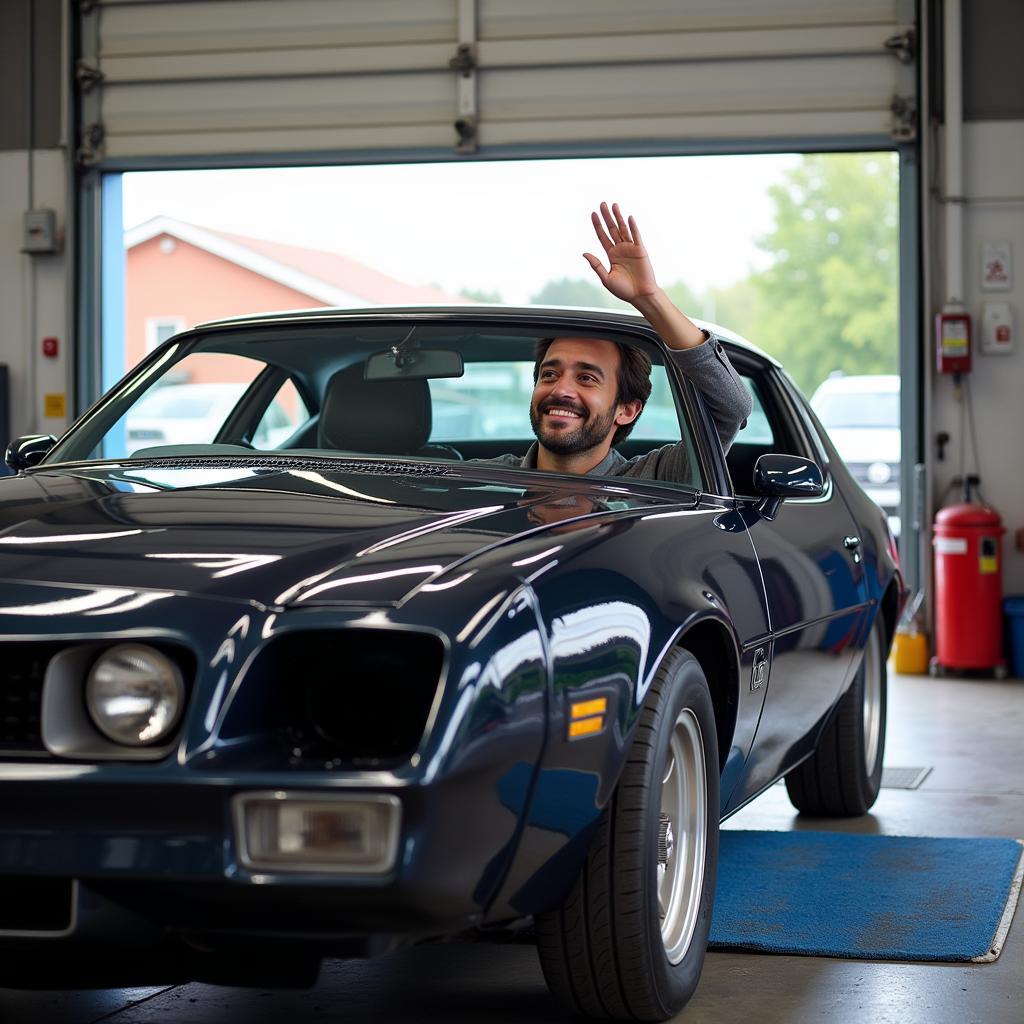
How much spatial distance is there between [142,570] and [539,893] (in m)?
0.72

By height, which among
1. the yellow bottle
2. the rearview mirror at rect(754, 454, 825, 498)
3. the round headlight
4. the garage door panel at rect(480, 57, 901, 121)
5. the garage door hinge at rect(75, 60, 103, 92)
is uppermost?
the garage door hinge at rect(75, 60, 103, 92)

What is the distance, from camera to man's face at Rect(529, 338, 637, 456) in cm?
365

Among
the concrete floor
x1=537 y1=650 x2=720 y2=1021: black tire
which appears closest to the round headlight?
x1=537 y1=650 x2=720 y2=1021: black tire

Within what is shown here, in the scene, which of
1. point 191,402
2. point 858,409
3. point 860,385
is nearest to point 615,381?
point 858,409

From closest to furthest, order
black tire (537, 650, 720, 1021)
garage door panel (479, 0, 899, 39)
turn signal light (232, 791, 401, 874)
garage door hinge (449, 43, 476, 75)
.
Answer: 1. turn signal light (232, 791, 401, 874)
2. black tire (537, 650, 720, 1021)
3. garage door panel (479, 0, 899, 39)
4. garage door hinge (449, 43, 476, 75)

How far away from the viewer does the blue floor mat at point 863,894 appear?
3.48 meters

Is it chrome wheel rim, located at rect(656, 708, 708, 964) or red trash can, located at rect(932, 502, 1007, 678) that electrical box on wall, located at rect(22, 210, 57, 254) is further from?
chrome wheel rim, located at rect(656, 708, 708, 964)

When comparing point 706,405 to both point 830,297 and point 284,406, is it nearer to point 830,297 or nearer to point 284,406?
point 284,406

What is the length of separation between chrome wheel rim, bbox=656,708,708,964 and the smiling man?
773mm

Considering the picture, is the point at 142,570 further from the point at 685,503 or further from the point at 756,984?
the point at 756,984

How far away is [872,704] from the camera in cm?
500

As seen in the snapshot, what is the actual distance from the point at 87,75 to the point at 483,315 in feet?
26.1

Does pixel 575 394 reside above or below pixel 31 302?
below

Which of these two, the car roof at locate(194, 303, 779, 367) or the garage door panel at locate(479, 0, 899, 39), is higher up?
the garage door panel at locate(479, 0, 899, 39)
